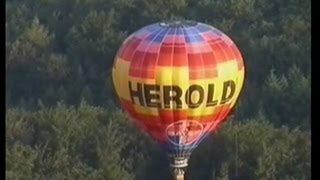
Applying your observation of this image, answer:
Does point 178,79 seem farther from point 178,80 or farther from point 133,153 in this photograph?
point 133,153

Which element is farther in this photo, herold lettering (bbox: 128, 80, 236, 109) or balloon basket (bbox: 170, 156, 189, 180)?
balloon basket (bbox: 170, 156, 189, 180)

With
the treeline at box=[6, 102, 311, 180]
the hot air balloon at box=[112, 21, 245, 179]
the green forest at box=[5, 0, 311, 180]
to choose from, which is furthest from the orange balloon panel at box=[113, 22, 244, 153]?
the treeline at box=[6, 102, 311, 180]

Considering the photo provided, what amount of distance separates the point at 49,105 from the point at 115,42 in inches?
107

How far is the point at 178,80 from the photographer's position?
20.0 ft

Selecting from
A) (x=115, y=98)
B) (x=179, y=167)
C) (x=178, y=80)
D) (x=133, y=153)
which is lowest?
(x=133, y=153)

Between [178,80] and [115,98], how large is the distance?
494 cm

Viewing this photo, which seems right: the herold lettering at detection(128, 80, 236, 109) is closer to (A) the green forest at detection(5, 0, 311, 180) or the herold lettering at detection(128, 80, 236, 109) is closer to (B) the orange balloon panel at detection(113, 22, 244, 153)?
(B) the orange balloon panel at detection(113, 22, 244, 153)

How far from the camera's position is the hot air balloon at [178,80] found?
612cm

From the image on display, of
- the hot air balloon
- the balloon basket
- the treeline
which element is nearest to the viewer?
the hot air balloon

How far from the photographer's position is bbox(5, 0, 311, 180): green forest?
31.4ft

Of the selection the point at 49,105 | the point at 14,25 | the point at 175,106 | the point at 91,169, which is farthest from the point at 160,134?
the point at 14,25

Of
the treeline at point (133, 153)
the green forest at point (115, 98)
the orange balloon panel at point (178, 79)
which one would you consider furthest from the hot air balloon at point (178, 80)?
the treeline at point (133, 153)

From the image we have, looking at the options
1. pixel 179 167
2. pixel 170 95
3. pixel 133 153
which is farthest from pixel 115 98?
pixel 170 95

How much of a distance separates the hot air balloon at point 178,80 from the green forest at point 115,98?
81cm
